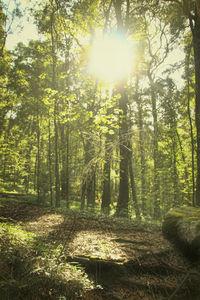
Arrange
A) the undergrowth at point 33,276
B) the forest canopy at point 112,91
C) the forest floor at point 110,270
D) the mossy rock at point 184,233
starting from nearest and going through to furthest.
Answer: the undergrowth at point 33,276 < the forest floor at point 110,270 < the mossy rock at point 184,233 < the forest canopy at point 112,91

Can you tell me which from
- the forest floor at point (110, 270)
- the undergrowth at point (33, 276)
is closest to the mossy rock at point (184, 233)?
the forest floor at point (110, 270)

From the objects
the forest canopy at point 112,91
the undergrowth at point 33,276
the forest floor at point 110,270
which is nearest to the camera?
the undergrowth at point 33,276

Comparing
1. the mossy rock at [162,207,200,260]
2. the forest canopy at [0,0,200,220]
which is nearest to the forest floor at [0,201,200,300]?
the mossy rock at [162,207,200,260]

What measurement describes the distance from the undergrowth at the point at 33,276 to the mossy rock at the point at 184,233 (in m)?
2.12

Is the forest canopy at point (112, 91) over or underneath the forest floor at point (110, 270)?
over

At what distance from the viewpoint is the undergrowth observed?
90.1 inches

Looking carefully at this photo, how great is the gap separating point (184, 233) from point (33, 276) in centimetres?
322

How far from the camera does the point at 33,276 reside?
2.48 m

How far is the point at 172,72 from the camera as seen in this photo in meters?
12.4

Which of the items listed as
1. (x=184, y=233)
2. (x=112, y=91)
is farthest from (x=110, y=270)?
(x=112, y=91)

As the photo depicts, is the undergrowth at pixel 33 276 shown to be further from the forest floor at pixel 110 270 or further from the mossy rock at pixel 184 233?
the mossy rock at pixel 184 233

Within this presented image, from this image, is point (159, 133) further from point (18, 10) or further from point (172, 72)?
point (18, 10)

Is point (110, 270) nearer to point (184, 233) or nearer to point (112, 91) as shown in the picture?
point (184, 233)

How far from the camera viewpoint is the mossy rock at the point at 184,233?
338 cm
